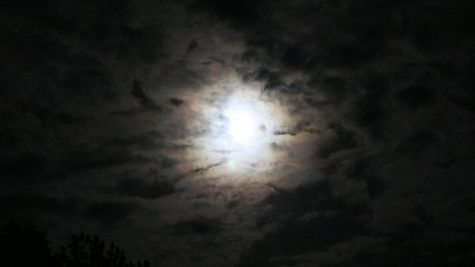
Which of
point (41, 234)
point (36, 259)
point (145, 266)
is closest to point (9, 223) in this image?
point (41, 234)

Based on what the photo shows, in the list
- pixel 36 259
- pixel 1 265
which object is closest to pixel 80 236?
pixel 36 259

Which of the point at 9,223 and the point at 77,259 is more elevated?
the point at 9,223

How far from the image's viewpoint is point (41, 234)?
61.2 feet

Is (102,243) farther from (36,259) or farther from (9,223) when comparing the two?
(9,223)

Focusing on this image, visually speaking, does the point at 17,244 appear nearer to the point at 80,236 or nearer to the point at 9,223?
the point at 9,223

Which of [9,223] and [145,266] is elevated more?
[9,223]

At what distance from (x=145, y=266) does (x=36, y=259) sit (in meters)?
3.65

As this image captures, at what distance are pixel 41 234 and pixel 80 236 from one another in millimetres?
2879

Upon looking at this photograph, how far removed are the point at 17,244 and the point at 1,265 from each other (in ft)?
3.81

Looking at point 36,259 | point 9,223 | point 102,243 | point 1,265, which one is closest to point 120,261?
point 102,243

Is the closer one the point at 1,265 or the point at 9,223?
the point at 1,265

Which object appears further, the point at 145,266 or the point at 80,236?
the point at 145,266

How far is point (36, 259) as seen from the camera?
16.9 metres

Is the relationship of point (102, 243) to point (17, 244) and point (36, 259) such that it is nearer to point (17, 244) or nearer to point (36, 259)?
point (36, 259)
